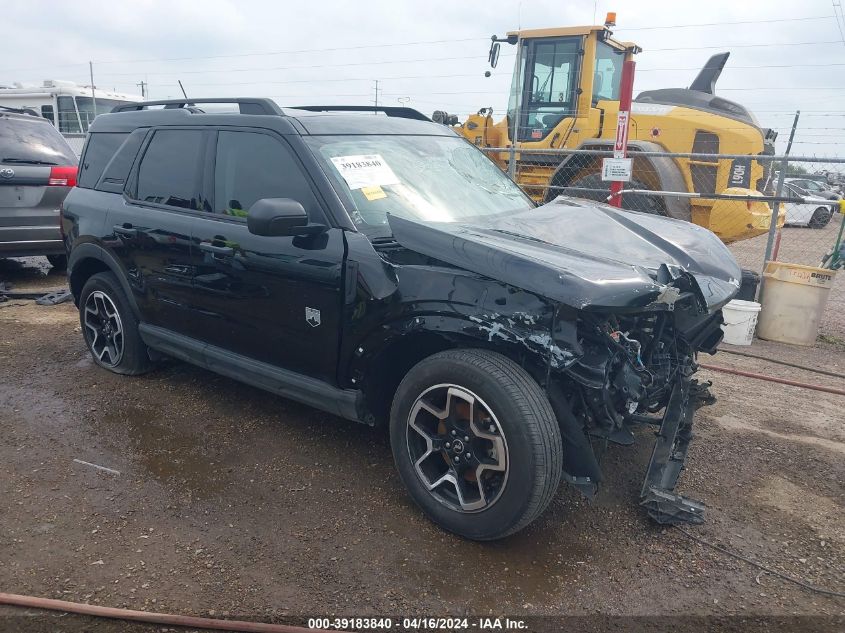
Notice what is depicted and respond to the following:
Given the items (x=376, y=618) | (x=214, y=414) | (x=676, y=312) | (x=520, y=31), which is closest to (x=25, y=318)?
(x=214, y=414)

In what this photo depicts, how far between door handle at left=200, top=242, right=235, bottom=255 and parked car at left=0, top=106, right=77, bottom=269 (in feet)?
14.6

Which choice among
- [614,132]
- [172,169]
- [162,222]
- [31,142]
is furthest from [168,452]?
[614,132]

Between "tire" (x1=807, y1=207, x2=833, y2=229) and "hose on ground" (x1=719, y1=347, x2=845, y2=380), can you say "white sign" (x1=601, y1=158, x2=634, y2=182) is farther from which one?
"tire" (x1=807, y1=207, x2=833, y2=229)

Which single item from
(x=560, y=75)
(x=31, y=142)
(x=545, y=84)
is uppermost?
(x=560, y=75)

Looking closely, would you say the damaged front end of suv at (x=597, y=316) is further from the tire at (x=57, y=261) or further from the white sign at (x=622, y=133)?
the tire at (x=57, y=261)

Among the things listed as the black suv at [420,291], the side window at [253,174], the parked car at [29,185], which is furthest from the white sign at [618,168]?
the parked car at [29,185]

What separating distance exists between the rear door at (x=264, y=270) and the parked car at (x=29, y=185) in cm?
432

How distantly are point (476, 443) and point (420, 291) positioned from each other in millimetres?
718

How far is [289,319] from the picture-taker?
3.46 m

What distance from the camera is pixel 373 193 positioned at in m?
3.40

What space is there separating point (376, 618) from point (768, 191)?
28.6 feet

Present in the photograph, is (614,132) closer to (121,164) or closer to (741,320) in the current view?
(741,320)

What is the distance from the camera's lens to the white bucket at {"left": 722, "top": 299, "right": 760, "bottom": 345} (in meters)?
6.03

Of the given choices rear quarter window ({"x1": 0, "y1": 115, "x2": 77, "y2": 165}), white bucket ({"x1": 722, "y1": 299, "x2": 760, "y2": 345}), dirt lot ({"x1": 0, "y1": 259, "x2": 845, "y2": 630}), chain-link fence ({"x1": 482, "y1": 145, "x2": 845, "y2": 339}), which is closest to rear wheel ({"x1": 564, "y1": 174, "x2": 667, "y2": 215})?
chain-link fence ({"x1": 482, "y1": 145, "x2": 845, "y2": 339})
